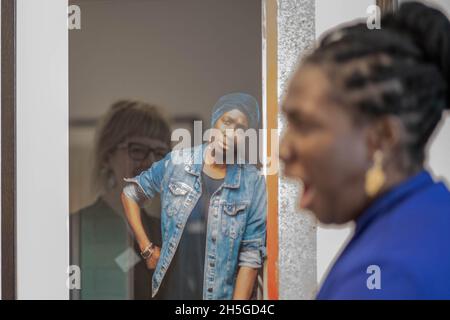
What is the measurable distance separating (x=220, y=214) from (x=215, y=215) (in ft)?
0.04

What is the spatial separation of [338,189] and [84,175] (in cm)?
85

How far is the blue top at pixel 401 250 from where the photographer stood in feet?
1.33

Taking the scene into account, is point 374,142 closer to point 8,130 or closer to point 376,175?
point 376,175

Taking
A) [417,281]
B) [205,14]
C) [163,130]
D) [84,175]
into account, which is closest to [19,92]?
[84,175]

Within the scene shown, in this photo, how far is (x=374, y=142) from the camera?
0.44 metres

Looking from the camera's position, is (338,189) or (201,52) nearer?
(338,189)

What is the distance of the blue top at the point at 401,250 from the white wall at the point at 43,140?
893mm

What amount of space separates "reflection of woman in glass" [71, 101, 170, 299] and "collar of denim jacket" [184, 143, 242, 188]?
6 cm

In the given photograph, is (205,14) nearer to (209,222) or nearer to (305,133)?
(209,222)

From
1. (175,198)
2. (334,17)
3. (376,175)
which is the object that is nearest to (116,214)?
(175,198)

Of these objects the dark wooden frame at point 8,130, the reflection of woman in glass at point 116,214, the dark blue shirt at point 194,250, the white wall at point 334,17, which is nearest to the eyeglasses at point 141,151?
the reflection of woman in glass at point 116,214

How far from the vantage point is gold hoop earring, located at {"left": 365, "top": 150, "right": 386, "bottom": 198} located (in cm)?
45

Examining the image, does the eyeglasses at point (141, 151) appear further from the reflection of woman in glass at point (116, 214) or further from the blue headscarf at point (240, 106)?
the blue headscarf at point (240, 106)
